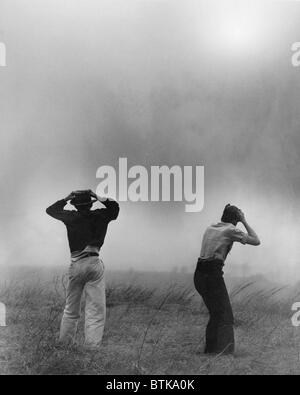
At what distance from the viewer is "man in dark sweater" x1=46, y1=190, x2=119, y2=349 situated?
4.50m

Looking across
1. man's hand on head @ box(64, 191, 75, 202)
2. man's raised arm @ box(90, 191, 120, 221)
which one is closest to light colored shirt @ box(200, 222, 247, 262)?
man's raised arm @ box(90, 191, 120, 221)

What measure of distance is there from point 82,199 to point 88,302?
99 cm

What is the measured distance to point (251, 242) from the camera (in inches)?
183

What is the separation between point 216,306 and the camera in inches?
180

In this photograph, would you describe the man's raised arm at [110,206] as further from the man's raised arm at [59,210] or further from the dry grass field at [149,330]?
the dry grass field at [149,330]

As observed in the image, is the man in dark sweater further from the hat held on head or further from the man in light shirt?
the man in light shirt

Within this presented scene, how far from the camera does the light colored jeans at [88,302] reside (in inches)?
177

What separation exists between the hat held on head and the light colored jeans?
0.55 metres

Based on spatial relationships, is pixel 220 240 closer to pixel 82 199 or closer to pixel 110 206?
pixel 110 206

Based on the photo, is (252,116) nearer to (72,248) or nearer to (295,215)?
(295,215)

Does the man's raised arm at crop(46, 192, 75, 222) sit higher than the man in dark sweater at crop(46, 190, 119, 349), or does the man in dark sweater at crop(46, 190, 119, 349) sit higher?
the man's raised arm at crop(46, 192, 75, 222)

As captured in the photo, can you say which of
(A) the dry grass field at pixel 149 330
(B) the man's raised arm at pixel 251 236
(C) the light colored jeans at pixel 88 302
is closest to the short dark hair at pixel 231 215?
(B) the man's raised arm at pixel 251 236

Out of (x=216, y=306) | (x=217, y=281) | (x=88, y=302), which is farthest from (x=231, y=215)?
(x=88, y=302)

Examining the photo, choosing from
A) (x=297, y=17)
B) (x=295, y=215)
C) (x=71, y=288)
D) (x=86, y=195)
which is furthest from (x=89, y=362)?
(x=297, y=17)
